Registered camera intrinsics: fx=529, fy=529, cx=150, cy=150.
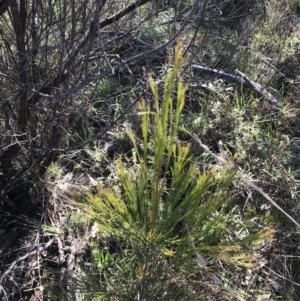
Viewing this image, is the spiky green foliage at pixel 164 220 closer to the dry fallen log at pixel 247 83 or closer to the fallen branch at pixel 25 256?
the fallen branch at pixel 25 256

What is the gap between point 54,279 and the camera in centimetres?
238

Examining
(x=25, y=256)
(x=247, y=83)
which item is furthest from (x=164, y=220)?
(x=247, y=83)

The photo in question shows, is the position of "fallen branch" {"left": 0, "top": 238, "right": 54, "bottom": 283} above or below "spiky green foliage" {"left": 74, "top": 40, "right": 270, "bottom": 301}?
below

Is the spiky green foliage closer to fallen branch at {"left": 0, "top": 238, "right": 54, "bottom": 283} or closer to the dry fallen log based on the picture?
fallen branch at {"left": 0, "top": 238, "right": 54, "bottom": 283}

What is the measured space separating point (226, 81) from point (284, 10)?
93cm

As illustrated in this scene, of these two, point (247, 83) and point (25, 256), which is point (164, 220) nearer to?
point (25, 256)

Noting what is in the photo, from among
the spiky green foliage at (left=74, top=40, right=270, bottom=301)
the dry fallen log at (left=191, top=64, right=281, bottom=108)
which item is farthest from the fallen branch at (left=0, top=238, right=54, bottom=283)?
the dry fallen log at (left=191, top=64, right=281, bottom=108)

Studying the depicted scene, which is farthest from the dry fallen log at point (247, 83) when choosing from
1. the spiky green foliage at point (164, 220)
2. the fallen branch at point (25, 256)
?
the spiky green foliage at point (164, 220)

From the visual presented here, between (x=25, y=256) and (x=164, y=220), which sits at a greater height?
(x=164, y=220)

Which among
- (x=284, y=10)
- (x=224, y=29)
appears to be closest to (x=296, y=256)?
(x=224, y=29)

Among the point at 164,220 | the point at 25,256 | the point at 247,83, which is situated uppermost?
the point at 164,220

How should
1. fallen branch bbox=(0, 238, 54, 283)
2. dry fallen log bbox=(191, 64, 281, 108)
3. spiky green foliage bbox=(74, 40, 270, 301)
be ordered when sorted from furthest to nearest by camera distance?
dry fallen log bbox=(191, 64, 281, 108), fallen branch bbox=(0, 238, 54, 283), spiky green foliage bbox=(74, 40, 270, 301)

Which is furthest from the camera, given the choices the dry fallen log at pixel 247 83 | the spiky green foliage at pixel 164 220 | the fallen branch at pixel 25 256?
the dry fallen log at pixel 247 83

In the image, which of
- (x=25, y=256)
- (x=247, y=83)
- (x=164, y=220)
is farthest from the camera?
(x=247, y=83)
